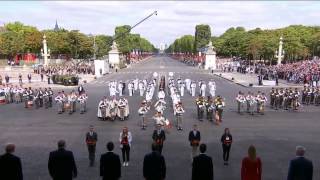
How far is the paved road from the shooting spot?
14.9 m

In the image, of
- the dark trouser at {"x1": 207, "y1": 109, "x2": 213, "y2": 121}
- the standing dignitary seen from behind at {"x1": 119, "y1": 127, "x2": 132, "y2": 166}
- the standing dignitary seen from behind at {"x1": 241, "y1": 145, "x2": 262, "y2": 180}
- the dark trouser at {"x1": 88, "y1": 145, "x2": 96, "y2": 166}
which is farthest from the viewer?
the dark trouser at {"x1": 207, "y1": 109, "x2": 213, "y2": 121}

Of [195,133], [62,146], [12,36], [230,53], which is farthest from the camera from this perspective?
[230,53]

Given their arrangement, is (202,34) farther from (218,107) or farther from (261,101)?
(218,107)

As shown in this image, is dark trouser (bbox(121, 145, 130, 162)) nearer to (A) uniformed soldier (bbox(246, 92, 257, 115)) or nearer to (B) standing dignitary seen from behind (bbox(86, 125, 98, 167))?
(B) standing dignitary seen from behind (bbox(86, 125, 98, 167))

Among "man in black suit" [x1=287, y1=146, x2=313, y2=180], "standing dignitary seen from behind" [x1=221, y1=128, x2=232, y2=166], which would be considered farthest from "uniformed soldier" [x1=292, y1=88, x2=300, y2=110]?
"man in black suit" [x1=287, y1=146, x2=313, y2=180]

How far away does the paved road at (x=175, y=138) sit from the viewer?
14.9 m

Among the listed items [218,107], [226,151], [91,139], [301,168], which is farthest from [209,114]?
[301,168]

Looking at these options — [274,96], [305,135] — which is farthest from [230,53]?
[305,135]

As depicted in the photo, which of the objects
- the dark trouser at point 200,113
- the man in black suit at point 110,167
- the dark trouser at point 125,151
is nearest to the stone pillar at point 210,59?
the dark trouser at point 200,113

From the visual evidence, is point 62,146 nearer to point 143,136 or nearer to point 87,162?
point 87,162

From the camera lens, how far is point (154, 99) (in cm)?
3622

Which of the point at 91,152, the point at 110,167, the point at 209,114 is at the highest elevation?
the point at 110,167

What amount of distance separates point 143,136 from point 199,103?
5557mm

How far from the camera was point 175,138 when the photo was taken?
20.3 m
